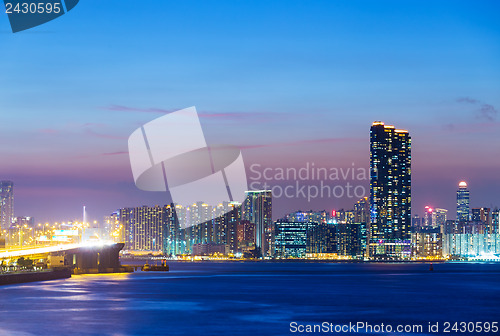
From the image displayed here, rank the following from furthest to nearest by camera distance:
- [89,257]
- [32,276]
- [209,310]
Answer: [89,257] < [32,276] < [209,310]

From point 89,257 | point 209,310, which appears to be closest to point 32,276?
point 89,257

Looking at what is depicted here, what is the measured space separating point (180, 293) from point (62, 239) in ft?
285

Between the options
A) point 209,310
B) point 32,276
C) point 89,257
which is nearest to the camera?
point 209,310

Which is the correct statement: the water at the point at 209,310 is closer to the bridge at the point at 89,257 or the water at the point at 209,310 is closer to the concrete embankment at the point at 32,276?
the concrete embankment at the point at 32,276

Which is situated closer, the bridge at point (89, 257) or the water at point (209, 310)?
the water at point (209, 310)

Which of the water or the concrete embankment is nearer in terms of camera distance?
the water

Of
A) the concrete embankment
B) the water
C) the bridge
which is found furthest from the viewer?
the bridge

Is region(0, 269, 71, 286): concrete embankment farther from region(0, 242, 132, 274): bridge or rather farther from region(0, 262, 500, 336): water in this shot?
region(0, 262, 500, 336): water

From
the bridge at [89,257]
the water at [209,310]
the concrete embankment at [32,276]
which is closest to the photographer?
the water at [209,310]

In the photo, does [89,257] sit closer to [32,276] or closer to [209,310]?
[32,276]

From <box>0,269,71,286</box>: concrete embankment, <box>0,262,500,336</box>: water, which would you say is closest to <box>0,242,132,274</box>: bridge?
<box>0,269,71,286</box>: concrete embankment

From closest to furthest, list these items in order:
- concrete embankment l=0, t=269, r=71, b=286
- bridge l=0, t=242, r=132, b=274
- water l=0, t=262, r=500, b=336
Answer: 1. water l=0, t=262, r=500, b=336
2. concrete embankment l=0, t=269, r=71, b=286
3. bridge l=0, t=242, r=132, b=274

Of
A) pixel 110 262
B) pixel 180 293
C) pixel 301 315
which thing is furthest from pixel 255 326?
pixel 110 262

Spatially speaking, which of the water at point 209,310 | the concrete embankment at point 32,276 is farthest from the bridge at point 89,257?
the water at point 209,310
